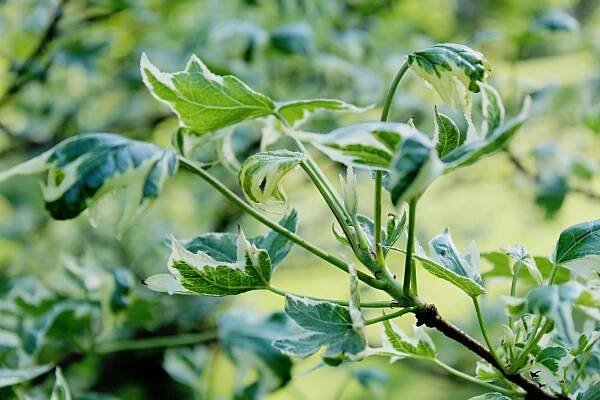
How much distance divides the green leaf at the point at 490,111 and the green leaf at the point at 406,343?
146 millimetres

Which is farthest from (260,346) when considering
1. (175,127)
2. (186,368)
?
(175,127)

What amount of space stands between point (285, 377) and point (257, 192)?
1.30ft

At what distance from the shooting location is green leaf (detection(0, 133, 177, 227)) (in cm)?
40

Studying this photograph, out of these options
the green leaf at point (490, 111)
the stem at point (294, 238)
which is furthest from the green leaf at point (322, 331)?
the green leaf at point (490, 111)

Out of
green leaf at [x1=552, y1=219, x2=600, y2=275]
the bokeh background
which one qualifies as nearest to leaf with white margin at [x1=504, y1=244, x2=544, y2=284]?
green leaf at [x1=552, y1=219, x2=600, y2=275]

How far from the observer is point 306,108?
53 centimetres

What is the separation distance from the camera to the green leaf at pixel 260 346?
81cm

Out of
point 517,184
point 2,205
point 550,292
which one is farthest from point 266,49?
point 2,205

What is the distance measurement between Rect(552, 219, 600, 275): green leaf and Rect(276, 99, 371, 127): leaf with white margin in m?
0.15

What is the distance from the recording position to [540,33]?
48.4 inches

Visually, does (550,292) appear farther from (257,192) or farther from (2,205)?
(2,205)

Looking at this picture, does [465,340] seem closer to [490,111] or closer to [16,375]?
[490,111]

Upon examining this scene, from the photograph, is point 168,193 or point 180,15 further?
point 168,193

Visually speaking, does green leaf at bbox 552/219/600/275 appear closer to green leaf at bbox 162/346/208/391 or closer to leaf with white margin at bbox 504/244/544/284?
leaf with white margin at bbox 504/244/544/284
